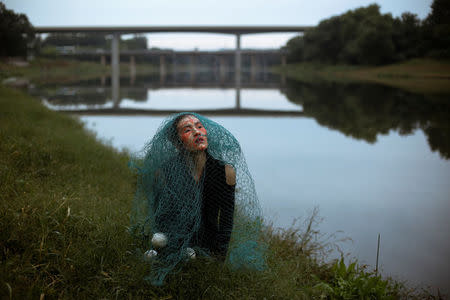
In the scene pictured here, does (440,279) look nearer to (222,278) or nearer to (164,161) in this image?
(222,278)

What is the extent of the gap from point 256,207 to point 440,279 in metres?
2.41

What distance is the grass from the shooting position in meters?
3.31

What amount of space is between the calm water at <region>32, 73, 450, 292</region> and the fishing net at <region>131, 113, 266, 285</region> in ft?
6.88

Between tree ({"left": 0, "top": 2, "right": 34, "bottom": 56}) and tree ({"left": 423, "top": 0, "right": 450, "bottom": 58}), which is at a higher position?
tree ({"left": 423, "top": 0, "right": 450, "bottom": 58})

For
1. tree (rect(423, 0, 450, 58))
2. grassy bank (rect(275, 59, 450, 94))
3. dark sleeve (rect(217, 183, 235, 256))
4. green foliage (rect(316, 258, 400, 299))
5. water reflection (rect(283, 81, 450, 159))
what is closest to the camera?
dark sleeve (rect(217, 183, 235, 256))

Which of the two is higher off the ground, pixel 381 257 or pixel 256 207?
pixel 256 207

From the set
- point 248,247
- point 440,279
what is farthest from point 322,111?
point 248,247

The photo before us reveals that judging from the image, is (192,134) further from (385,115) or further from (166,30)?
(166,30)

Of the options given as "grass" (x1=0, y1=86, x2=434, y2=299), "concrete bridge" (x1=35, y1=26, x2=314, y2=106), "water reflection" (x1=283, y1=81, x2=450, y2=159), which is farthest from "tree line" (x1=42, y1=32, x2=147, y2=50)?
"grass" (x1=0, y1=86, x2=434, y2=299)

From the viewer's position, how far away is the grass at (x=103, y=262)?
331cm

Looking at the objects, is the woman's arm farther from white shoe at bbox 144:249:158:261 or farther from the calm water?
the calm water

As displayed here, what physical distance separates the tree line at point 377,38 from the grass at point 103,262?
111ft

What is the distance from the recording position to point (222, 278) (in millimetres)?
3523

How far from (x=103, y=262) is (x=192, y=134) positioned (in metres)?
1.35
